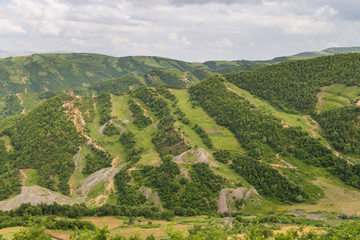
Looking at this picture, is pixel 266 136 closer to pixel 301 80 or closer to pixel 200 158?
pixel 200 158

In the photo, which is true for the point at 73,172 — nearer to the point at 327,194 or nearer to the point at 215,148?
the point at 215,148

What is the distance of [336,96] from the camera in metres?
102

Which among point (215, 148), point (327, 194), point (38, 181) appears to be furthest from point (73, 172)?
point (327, 194)

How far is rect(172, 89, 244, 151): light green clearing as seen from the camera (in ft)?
298

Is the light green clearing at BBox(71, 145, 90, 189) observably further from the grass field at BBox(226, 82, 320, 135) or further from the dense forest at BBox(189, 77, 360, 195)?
the grass field at BBox(226, 82, 320, 135)

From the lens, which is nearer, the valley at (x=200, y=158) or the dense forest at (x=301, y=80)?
the valley at (x=200, y=158)

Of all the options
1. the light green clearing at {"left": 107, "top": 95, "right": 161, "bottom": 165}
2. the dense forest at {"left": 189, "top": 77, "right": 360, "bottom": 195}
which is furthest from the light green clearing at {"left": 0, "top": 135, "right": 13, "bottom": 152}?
the dense forest at {"left": 189, "top": 77, "right": 360, "bottom": 195}

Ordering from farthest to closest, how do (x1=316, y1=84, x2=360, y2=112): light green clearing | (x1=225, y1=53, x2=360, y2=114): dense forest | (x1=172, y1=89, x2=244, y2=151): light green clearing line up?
(x1=225, y1=53, x2=360, y2=114): dense forest, (x1=316, y1=84, x2=360, y2=112): light green clearing, (x1=172, y1=89, x2=244, y2=151): light green clearing

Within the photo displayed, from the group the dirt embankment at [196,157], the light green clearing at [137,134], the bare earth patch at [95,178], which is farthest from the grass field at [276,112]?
the bare earth patch at [95,178]

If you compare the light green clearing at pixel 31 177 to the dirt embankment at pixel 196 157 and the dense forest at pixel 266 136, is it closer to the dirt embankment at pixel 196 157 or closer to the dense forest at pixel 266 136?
the dirt embankment at pixel 196 157

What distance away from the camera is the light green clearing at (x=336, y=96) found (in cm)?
9712

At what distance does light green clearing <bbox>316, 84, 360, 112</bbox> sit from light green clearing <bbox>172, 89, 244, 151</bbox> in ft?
157

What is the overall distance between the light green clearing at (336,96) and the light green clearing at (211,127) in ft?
157

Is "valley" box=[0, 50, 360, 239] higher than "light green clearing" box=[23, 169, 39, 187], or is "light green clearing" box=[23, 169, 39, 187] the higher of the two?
"valley" box=[0, 50, 360, 239]
